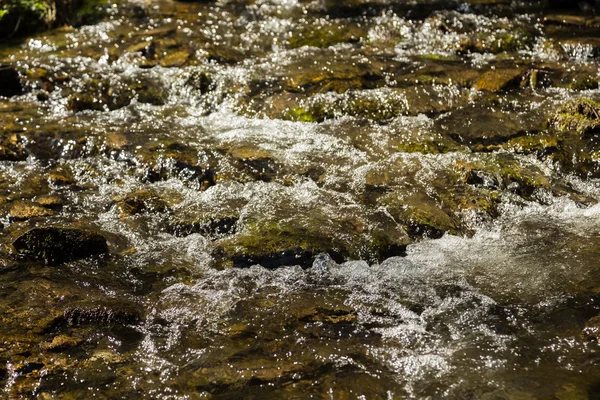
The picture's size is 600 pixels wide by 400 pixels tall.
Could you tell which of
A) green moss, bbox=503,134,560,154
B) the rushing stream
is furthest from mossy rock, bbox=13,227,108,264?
green moss, bbox=503,134,560,154

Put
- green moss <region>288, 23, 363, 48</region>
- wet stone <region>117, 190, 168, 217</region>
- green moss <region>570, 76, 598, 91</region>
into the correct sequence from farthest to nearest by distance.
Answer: green moss <region>288, 23, 363, 48</region> < green moss <region>570, 76, 598, 91</region> < wet stone <region>117, 190, 168, 217</region>

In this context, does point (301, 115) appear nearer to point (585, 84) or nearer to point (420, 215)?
point (420, 215)

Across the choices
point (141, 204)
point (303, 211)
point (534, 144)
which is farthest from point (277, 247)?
point (534, 144)

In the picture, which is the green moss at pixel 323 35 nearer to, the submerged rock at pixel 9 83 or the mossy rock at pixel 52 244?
the submerged rock at pixel 9 83

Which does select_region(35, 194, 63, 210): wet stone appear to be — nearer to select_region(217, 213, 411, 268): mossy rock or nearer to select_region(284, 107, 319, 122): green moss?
select_region(217, 213, 411, 268): mossy rock

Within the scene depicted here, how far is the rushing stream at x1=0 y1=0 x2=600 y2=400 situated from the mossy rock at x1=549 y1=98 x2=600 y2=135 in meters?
0.03

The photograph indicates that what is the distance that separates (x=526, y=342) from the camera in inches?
168

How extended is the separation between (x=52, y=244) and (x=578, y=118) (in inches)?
311

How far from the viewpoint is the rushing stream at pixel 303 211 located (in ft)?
13.5

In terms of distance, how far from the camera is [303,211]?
6.34m

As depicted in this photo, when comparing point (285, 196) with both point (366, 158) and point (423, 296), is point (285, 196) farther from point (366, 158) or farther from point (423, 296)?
point (423, 296)

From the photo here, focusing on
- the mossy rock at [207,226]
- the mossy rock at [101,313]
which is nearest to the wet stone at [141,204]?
the mossy rock at [207,226]

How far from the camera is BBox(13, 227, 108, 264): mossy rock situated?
546 centimetres

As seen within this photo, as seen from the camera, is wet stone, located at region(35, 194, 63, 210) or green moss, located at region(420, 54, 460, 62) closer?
wet stone, located at region(35, 194, 63, 210)
